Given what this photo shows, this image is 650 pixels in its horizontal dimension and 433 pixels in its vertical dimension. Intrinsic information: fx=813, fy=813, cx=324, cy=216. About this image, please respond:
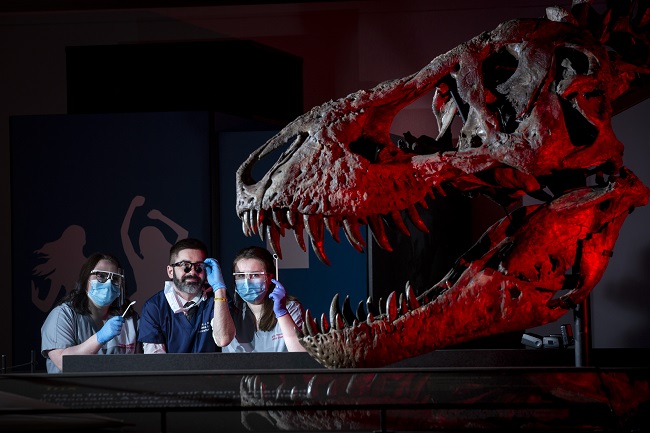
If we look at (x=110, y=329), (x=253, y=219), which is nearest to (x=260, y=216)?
(x=253, y=219)

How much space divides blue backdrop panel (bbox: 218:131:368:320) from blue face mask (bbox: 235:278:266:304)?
6.18 feet

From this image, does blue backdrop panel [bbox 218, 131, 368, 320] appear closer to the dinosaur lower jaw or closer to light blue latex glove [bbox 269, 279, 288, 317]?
light blue latex glove [bbox 269, 279, 288, 317]

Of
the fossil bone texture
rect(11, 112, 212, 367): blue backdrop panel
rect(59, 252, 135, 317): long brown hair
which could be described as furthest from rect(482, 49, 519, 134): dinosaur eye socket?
rect(11, 112, 212, 367): blue backdrop panel

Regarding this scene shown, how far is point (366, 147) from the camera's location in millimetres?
2049

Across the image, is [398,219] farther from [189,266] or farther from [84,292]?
[84,292]

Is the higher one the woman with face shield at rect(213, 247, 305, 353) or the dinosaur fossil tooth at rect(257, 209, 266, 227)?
the dinosaur fossil tooth at rect(257, 209, 266, 227)

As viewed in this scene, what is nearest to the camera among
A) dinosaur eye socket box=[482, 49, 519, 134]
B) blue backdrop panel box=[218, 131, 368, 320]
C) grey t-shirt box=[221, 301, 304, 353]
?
dinosaur eye socket box=[482, 49, 519, 134]

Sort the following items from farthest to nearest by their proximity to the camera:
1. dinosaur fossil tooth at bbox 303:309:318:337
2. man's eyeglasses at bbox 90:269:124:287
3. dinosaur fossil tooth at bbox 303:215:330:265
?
1. man's eyeglasses at bbox 90:269:124:287
2. dinosaur fossil tooth at bbox 303:309:318:337
3. dinosaur fossil tooth at bbox 303:215:330:265

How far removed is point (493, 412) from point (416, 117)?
6.27 meters

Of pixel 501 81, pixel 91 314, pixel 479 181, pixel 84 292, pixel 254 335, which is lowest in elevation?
pixel 254 335

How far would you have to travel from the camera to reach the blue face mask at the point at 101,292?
16.1ft

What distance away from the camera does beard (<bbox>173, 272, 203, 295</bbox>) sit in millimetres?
5012

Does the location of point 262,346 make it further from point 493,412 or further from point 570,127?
point 493,412

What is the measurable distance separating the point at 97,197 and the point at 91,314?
2.25 metres
